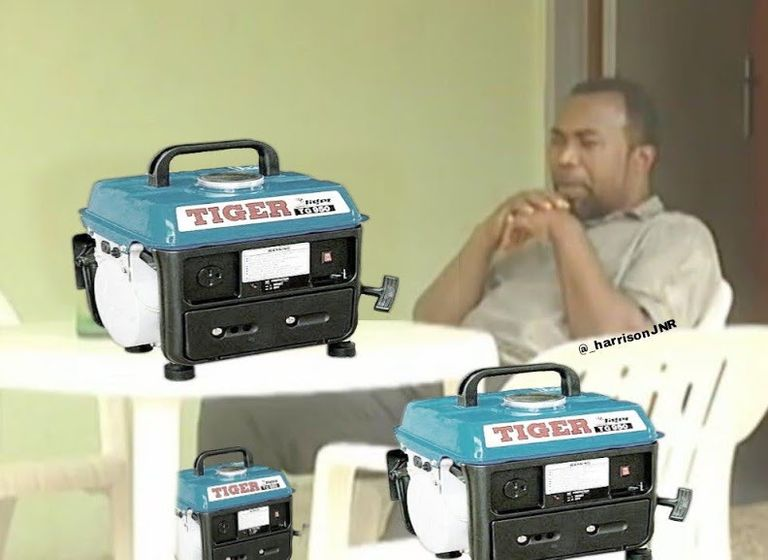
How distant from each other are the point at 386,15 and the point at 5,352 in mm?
853

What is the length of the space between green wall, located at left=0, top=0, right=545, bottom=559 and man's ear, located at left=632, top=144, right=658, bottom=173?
0.18m

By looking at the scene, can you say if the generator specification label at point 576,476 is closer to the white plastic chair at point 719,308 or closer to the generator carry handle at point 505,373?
the generator carry handle at point 505,373

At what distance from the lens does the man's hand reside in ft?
7.65

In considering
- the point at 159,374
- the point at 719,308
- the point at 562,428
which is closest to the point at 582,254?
the point at 719,308

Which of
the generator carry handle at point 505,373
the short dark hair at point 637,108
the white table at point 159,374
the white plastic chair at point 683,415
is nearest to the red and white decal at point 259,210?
the generator carry handle at point 505,373

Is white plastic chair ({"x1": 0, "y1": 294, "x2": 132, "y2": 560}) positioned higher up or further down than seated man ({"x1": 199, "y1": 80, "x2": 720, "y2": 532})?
further down

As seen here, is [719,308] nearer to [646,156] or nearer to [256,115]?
[646,156]

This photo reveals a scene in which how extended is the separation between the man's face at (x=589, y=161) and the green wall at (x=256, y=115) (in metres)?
0.05

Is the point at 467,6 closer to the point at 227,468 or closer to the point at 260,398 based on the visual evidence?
the point at 260,398

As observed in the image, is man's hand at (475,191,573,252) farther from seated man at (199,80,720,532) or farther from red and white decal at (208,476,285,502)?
red and white decal at (208,476,285,502)

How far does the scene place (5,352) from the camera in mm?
1556

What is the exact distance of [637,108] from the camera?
7.98ft

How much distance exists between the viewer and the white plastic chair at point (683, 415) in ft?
6.62

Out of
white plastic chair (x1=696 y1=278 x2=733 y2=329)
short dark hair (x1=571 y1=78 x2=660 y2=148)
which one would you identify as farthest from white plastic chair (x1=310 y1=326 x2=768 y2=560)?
short dark hair (x1=571 y1=78 x2=660 y2=148)
